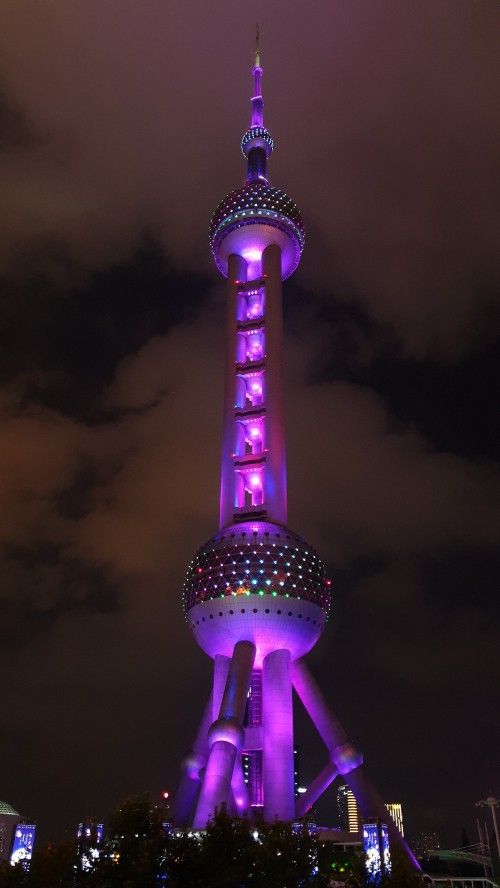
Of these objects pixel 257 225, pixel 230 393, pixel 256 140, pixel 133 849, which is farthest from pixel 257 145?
pixel 133 849

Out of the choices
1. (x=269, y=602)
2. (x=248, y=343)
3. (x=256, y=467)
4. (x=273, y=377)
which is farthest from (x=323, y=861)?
(x=248, y=343)

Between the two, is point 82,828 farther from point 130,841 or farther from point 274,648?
point 274,648

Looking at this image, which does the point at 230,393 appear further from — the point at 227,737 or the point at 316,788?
the point at 316,788

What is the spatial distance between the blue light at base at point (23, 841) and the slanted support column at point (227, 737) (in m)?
13.6

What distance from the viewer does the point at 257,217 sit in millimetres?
89562

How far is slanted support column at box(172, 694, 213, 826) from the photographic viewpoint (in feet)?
235

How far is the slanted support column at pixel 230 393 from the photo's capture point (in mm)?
78438

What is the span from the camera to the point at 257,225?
9000 centimetres

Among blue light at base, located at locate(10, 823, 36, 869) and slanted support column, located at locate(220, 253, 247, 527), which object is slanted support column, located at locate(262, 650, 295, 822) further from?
blue light at base, located at locate(10, 823, 36, 869)

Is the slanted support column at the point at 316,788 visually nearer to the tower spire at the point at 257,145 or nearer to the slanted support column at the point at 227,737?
the slanted support column at the point at 227,737

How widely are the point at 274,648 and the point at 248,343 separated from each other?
34.9 m

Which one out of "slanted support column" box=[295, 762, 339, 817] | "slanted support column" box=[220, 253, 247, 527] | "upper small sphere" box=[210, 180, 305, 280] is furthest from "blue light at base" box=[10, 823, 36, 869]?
"upper small sphere" box=[210, 180, 305, 280]

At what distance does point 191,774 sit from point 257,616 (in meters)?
16.0

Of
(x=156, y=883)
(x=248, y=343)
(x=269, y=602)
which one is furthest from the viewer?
(x=248, y=343)
